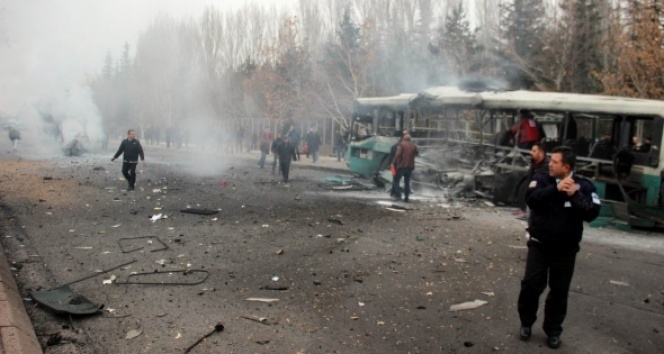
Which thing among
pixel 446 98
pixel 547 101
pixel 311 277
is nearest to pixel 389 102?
pixel 446 98

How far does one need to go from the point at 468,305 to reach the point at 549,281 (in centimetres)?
115

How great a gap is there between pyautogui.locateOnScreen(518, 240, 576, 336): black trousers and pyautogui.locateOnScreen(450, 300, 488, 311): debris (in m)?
0.87

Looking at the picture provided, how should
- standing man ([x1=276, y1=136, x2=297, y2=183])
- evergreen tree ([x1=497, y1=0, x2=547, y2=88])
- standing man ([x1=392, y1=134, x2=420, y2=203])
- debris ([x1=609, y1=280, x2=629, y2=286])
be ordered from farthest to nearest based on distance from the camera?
1. evergreen tree ([x1=497, y1=0, x2=547, y2=88])
2. standing man ([x1=276, y1=136, x2=297, y2=183])
3. standing man ([x1=392, y1=134, x2=420, y2=203])
4. debris ([x1=609, y1=280, x2=629, y2=286])

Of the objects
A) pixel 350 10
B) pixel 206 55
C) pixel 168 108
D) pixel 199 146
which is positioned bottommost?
pixel 199 146

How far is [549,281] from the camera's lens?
167 inches

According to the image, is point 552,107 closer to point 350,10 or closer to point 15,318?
point 15,318

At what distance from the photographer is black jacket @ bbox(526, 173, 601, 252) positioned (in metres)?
3.96

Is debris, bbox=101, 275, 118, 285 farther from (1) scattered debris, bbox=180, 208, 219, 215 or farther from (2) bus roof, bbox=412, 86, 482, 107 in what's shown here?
(2) bus roof, bbox=412, 86, 482, 107

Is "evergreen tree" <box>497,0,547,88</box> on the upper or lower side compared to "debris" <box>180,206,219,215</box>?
upper

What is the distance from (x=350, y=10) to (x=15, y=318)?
35.4 m

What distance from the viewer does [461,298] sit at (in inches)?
Result: 214

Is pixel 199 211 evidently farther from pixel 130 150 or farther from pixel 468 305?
pixel 468 305

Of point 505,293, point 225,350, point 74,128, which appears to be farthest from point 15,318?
point 74,128

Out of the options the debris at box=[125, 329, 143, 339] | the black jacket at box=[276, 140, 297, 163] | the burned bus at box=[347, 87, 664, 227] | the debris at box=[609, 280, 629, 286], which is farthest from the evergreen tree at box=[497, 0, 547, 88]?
the debris at box=[125, 329, 143, 339]
